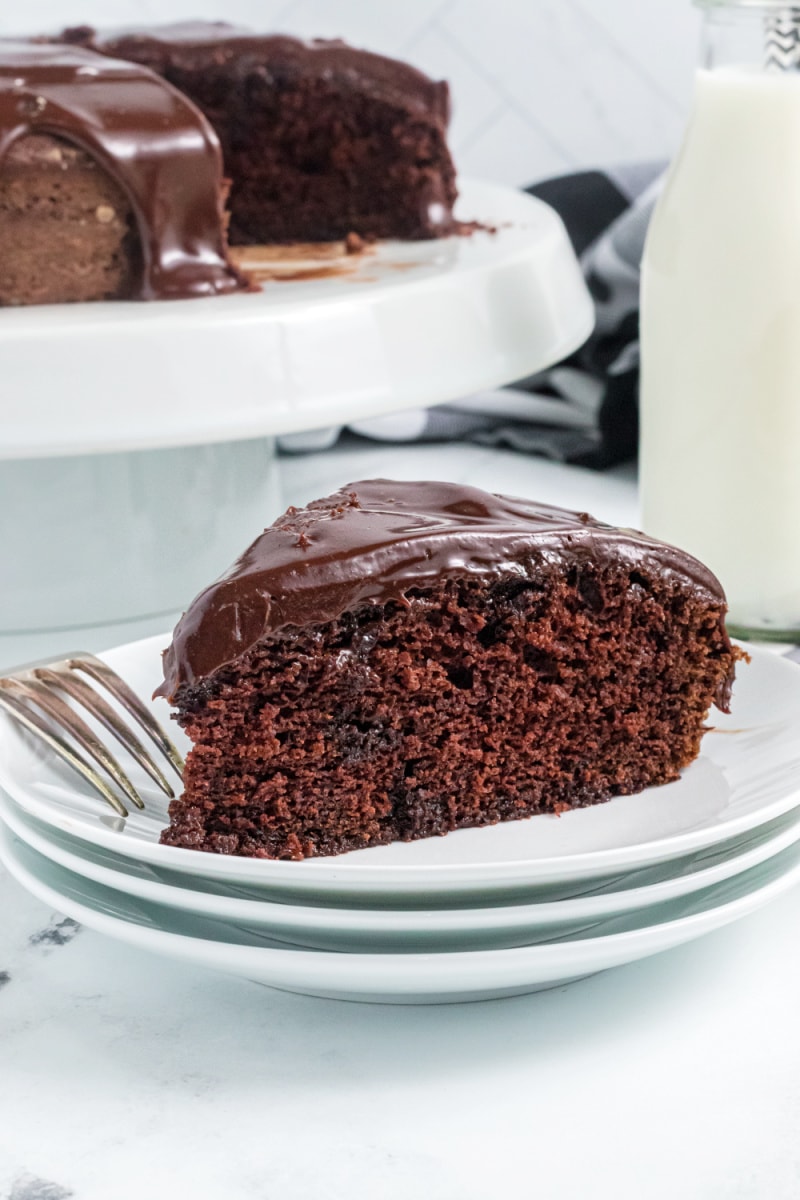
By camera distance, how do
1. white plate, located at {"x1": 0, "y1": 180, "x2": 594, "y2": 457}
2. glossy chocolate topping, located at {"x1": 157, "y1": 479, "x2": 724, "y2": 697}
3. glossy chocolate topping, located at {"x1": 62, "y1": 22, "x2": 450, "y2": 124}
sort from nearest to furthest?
1. glossy chocolate topping, located at {"x1": 157, "y1": 479, "x2": 724, "y2": 697}
2. white plate, located at {"x1": 0, "y1": 180, "x2": 594, "y2": 457}
3. glossy chocolate topping, located at {"x1": 62, "y1": 22, "x2": 450, "y2": 124}

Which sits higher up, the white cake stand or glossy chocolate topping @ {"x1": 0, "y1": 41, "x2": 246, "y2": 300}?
glossy chocolate topping @ {"x1": 0, "y1": 41, "x2": 246, "y2": 300}

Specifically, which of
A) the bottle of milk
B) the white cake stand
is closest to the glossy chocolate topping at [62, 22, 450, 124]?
the white cake stand

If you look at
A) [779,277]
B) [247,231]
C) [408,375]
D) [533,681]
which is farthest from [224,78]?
[533,681]

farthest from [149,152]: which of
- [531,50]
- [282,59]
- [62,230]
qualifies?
[531,50]

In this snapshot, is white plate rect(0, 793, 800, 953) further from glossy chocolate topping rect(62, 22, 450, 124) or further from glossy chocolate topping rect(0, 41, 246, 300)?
glossy chocolate topping rect(62, 22, 450, 124)

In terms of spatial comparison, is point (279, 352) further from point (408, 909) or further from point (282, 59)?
point (282, 59)

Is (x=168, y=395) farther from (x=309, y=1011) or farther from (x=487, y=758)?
(x=309, y=1011)
